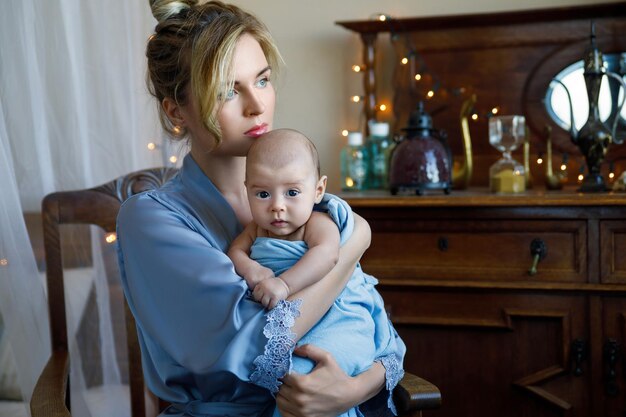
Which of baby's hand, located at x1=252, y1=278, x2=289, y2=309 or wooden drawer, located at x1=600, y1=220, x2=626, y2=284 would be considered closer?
baby's hand, located at x1=252, y1=278, x2=289, y2=309

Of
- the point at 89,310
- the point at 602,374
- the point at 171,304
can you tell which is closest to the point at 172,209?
the point at 171,304

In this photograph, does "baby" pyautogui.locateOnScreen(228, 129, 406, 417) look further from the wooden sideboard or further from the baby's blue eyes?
the wooden sideboard

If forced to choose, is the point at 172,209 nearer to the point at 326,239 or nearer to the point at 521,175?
the point at 326,239

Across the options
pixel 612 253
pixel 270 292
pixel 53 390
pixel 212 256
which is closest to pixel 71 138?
pixel 53 390

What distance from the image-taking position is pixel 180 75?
1355 mm

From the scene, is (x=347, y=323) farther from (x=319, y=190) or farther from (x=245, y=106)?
(x=245, y=106)

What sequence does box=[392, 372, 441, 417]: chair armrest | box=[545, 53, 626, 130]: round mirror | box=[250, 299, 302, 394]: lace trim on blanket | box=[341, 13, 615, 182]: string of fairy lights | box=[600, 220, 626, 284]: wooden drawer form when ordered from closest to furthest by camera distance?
box=[250, 299, 302, 394]: lace trim on blanket
box=[392, 372, 441, 417]: chair armrest
box=[600, 220, 626, 284]: wooden drawer
box=[545, 53, 626, 130]: round mirror
box=[341, 13, 615, 182]: string of fairy lights

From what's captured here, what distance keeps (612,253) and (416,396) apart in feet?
2.74

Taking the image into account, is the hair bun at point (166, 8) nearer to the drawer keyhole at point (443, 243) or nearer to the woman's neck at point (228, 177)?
the woman's neck at point (228, 177)

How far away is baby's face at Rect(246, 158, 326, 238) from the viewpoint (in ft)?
4.08

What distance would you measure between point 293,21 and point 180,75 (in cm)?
125

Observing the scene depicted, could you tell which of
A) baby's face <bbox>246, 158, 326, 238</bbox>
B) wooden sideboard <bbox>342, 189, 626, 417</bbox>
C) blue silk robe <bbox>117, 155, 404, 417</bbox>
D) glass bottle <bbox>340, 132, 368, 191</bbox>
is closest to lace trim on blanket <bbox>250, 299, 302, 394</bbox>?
blue silk robe <bbox>117, 155, 404, 417</bbox>

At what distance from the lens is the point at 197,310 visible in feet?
3.99

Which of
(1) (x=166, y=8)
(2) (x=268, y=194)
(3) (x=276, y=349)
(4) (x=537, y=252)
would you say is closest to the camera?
(3) (x=276, y=349)
